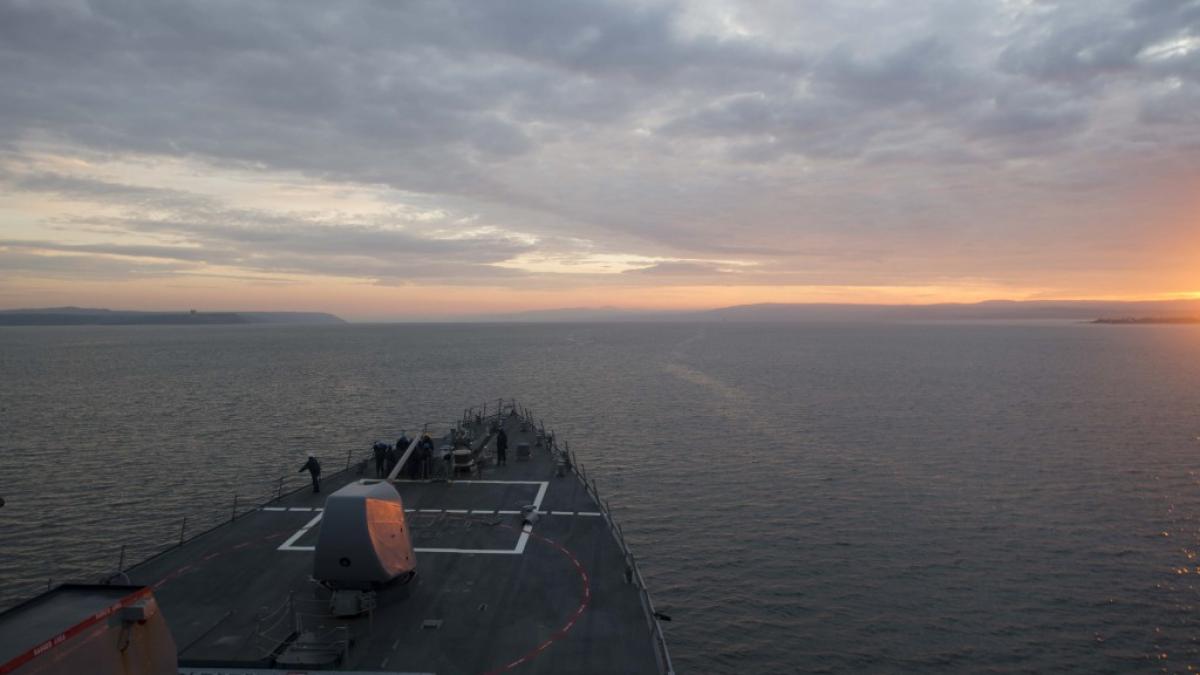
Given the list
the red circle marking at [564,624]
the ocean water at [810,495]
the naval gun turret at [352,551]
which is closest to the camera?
the red circle marking at [564,624]

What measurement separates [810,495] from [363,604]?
2962cm

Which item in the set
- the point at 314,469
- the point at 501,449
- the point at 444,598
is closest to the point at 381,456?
the point at 314,469

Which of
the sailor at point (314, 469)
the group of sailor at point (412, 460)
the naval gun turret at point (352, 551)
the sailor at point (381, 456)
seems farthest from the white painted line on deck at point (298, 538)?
the group of sailor at point (412, 460)

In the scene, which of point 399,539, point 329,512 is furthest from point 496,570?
point 329,512

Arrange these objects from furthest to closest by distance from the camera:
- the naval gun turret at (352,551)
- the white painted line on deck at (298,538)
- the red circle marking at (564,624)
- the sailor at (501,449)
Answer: the sailor at (501,449) < the white painted line on deck at (298,538) < the naval gun turret at (352,551) < the red circle marking at (564,624)

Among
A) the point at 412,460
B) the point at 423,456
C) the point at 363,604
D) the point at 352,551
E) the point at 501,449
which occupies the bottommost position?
the point at 363,604

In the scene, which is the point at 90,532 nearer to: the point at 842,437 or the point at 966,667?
the point at 966,667

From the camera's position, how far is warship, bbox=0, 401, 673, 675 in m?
9.77

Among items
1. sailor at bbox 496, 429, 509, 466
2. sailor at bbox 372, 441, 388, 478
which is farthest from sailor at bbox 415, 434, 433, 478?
sailor at bbox 496, 429, 509, 466

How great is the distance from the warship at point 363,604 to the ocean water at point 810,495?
625 centimetres

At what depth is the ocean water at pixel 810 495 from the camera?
23969 millimetres

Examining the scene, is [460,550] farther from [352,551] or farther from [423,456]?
[423,456]

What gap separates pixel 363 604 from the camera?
657 inches

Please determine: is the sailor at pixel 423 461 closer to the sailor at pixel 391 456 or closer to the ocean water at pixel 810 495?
the sailor at pixel 391 456
